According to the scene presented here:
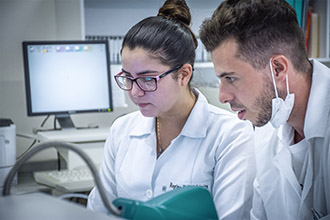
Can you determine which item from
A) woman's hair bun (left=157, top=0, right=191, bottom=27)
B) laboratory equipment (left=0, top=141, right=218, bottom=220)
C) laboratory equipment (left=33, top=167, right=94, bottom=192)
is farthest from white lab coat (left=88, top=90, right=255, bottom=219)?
laboratory equipment (left=0, top=141, right=218, bottom=220)

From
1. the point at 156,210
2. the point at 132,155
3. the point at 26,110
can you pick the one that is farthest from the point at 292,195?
the point at 26,110

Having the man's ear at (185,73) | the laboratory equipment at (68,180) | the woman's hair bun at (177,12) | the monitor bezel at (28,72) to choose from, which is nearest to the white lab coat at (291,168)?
the man's ear at (185,73)

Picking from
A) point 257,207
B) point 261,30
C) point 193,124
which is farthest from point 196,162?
point 261,30

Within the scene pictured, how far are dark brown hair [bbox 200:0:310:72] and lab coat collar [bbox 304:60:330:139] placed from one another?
3.3 inches

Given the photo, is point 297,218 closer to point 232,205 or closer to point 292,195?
point 292,195

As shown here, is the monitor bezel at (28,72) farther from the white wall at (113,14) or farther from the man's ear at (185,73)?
the man's ear at (185,73)

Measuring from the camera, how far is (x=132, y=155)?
4.72ft

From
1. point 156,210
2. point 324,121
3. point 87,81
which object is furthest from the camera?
point 87,81

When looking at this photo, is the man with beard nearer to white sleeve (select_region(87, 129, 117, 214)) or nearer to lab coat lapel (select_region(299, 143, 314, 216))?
lab coat lapel (select_region(299, 143, 314, 216))

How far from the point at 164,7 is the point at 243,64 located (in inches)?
17.8

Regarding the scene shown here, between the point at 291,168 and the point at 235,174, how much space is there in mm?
161

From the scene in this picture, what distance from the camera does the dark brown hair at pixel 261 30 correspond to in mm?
1165

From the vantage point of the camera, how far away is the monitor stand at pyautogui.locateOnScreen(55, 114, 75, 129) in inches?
88.7

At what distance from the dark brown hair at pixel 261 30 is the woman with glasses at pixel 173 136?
251mm
